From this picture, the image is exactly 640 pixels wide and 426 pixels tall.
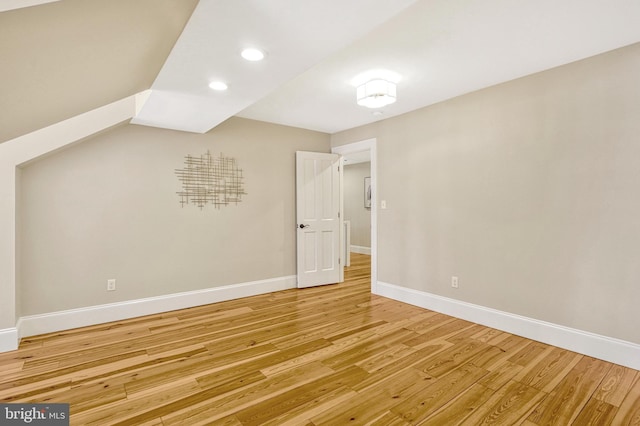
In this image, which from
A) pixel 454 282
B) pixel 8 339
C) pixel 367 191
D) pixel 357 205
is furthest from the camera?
pixel 357 205

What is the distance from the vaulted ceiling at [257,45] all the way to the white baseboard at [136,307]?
5.93 ft

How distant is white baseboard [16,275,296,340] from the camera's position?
10.2 feet

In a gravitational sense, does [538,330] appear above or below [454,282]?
below

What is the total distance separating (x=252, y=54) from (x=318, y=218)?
10.3 feet

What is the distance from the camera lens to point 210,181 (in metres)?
4.09

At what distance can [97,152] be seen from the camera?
3.36m

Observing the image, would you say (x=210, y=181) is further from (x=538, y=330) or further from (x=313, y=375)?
(x=538, y=330)

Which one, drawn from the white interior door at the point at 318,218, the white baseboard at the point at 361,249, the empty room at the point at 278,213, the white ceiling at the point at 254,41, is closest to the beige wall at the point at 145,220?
the empty room at the point at 278,213

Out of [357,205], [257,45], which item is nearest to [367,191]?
[357,205]

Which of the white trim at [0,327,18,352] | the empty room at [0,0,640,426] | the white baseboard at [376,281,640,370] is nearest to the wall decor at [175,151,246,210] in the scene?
the empty room at [0,0,640,426]

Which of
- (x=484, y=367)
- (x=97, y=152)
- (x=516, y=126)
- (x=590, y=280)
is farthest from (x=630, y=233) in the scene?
(x=97, y=152)

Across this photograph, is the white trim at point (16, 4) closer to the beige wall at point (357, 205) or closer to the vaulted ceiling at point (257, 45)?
the vaulted ceiling at point (257, 45)

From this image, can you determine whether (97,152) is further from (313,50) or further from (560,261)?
(560,261)

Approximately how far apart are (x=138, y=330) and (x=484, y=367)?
128 inches
